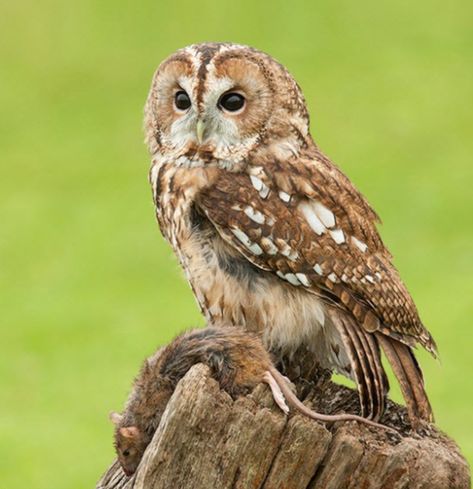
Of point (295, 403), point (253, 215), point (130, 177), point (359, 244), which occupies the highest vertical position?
point (130, 177)

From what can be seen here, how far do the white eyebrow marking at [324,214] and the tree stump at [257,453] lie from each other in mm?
1291

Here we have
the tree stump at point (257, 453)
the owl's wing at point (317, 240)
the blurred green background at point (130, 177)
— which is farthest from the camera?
the blurred green background at point (130, 177)

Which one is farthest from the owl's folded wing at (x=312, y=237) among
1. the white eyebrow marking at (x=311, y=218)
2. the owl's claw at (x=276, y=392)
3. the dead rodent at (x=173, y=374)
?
the owl's claw at (x=276, y=392)

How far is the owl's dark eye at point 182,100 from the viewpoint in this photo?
6050mm

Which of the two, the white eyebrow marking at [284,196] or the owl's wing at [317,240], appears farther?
the white eyebrow marking at [284,196]

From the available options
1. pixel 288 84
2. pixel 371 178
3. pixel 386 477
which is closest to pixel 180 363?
pixel 386 477

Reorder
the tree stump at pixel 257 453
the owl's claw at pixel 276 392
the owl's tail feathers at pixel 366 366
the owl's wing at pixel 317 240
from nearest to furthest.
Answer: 1. the tree stump at pixel 257 453
2. the owl's claw at pixel 276 392
3. the owl's tail feathers at pixel 366 366
4. the owl's wing at pixel 317 240

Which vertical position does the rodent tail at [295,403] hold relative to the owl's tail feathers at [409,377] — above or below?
below

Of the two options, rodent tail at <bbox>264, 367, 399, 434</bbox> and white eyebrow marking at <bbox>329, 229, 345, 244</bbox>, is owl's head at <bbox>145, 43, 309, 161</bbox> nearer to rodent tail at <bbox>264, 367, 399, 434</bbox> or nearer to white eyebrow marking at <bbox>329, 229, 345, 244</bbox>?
white eyebrow marking at <bbox>329, 229, 345, 244</bbox>

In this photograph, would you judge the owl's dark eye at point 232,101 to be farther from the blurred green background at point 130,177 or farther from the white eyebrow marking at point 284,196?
the blurred green background at point 130,177

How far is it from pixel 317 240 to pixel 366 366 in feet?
1.83

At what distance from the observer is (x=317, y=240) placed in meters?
5.92

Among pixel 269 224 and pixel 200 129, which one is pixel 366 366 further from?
pixel 200 129

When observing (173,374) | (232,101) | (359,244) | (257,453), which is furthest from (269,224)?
(257,453)
